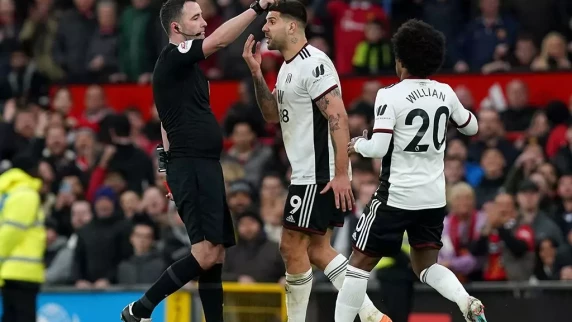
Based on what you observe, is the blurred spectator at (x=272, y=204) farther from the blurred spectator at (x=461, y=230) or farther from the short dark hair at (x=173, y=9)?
the short dark hair at (x=173, y=9)

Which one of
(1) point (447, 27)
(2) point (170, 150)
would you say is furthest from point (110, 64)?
(2) point (170, 150)

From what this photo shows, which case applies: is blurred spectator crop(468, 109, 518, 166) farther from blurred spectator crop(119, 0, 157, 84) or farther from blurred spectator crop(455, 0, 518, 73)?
blurred spectator crop(119, 0, 157, 84)

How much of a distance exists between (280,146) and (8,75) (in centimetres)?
558

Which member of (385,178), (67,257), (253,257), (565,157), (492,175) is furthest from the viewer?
(67,257)

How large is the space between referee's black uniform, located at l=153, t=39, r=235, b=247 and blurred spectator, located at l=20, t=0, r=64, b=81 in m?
10.8

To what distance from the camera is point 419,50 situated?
32.4 ft

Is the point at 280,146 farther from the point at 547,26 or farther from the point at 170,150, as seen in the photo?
the point at 170,150

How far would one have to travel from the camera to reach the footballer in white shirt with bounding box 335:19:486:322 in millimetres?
9742

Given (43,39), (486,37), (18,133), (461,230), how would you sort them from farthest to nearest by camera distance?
(43,39)
(18,133)
(486,37)
(461,230)

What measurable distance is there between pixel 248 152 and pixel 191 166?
22.6ft

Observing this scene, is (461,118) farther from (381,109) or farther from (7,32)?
(7,32)

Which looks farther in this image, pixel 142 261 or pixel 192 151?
pixel 142 261

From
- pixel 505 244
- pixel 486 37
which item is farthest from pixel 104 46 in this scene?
pixel 505 244

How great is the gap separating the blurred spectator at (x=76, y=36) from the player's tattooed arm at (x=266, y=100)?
34.1ft
